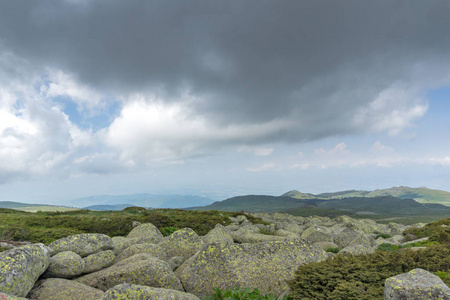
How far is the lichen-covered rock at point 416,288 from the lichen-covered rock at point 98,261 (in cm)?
1095

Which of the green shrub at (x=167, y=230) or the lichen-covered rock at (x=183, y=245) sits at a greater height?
the lichen-covered rock at (x=183, y=245)

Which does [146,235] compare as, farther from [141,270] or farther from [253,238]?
[141,270]

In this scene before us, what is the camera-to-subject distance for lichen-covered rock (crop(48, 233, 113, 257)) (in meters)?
11.9

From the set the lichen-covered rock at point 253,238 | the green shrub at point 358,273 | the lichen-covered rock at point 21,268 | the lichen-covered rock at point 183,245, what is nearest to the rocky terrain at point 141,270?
the lichen-covered rock at point 21,268

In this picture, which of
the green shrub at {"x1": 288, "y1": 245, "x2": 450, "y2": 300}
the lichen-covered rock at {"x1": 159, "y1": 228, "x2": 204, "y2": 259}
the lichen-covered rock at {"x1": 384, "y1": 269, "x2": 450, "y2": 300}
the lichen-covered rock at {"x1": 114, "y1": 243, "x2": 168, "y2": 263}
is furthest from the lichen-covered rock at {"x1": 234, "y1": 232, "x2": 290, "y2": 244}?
the lichen-covered rock at {"x1": 384, "y1": 269, "x2": 450, "y2": 300}

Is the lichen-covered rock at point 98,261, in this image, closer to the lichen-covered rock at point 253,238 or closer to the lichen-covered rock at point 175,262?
the lichen-covered rock at point 175,262

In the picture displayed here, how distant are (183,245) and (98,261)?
14.0 feet

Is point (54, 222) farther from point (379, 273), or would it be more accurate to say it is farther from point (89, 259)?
point (379, 273)

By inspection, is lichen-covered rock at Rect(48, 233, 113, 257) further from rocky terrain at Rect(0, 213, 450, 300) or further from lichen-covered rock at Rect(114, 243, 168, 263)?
lichen-covered rock at Rect(114, 243, 168, 263)

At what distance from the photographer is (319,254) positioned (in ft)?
37.3

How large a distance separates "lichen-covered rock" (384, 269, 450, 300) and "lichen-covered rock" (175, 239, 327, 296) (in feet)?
14.2

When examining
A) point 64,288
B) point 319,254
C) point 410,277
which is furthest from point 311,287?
point 64,288

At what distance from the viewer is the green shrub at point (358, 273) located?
6970mm

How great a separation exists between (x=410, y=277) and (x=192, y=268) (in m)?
7.32
